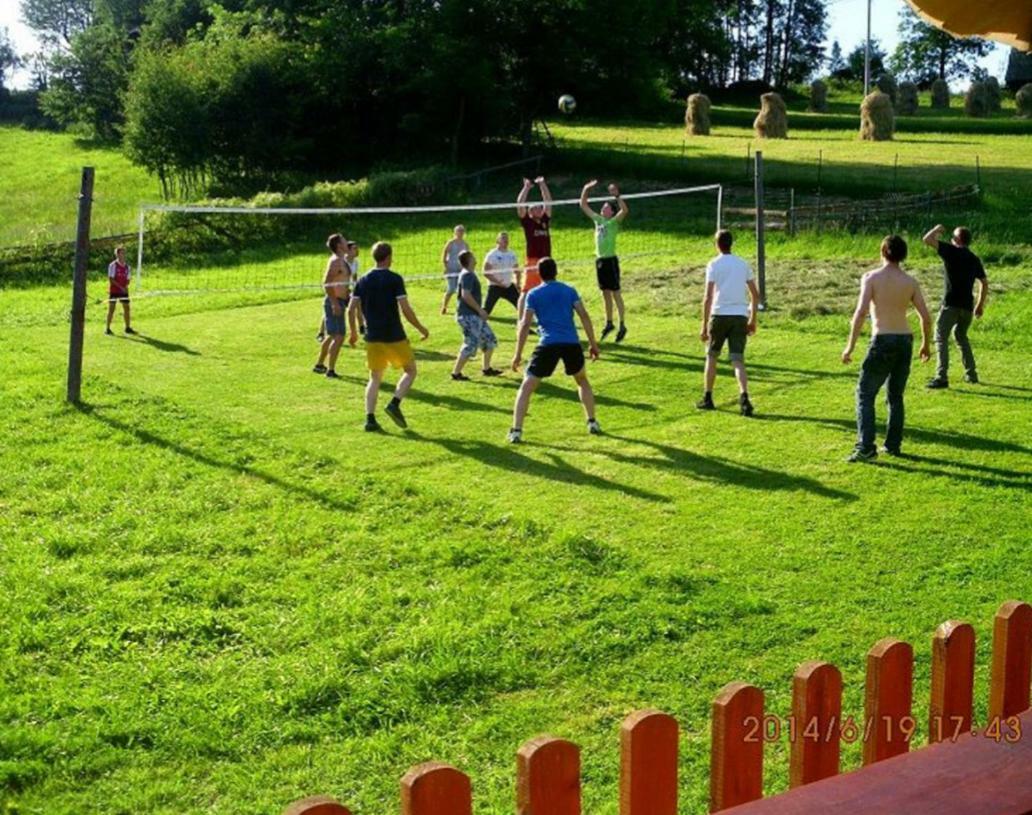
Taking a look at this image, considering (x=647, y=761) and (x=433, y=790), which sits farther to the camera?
(x=647, y=761)

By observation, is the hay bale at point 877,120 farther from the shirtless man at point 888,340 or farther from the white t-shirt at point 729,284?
the shirtless man at point 888,340

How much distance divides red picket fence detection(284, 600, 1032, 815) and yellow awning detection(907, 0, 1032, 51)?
1593 mm

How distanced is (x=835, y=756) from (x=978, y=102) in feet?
203

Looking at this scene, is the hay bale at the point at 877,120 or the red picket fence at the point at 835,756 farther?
the hay bale at the point at 877,120

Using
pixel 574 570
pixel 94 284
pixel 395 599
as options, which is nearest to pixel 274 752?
pixel 395 599

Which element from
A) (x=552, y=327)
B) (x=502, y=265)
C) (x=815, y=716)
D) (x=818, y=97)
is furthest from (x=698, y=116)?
(x=815, y=716)

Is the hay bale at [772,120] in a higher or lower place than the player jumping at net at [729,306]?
higher

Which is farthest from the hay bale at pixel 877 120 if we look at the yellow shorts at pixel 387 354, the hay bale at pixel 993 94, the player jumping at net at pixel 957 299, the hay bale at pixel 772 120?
the yellow shorts at pixel 387 354

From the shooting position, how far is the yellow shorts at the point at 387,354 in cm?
1332

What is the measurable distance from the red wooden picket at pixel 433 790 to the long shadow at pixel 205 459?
312 inches

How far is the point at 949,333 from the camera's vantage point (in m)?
14.8

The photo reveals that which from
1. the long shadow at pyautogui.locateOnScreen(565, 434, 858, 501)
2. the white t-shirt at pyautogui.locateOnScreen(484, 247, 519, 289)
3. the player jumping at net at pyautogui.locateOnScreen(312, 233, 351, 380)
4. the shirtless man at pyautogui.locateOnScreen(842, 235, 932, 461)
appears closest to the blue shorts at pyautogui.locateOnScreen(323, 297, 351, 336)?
the player jumping at net at pyautogui.locateOnScreen(312, 233, 351, 380)

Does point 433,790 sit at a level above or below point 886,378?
below

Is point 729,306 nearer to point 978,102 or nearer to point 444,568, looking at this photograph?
point 444,568
